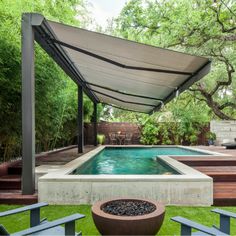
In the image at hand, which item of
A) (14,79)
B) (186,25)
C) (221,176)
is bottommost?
(221,176)

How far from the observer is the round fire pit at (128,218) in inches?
127

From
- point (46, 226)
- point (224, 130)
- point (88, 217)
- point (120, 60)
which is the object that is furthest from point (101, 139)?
point (46, 226)

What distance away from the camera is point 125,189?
202 inches

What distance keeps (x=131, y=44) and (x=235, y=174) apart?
4035 millimetres

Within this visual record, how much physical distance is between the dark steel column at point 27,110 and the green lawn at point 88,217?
60cm

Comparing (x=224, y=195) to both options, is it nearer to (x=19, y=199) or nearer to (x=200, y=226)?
(x=200, y=226)

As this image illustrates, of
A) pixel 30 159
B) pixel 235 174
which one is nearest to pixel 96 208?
pixel 30 159

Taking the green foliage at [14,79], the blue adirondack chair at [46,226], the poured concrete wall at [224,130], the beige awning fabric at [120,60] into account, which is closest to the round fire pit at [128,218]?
the blue adirondack chair at [46,226]

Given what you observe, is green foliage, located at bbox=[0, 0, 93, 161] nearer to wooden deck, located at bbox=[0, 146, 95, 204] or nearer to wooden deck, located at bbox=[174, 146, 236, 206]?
wooden deck, located at bbox=[0, 146, 95, 204]

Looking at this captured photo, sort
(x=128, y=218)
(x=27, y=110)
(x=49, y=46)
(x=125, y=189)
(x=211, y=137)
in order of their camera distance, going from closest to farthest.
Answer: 1. (x=128, y=218)
2. (x=125, y=189)
3. (x=27, y=110)
4. (x=49, y=46)
5. (x=211, y=137)

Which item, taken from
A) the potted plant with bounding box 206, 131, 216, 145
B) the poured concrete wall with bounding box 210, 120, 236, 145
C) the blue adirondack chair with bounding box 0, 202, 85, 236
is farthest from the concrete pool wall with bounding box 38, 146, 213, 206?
the poured concrete wall with bounding box 210, 120, 236, 145

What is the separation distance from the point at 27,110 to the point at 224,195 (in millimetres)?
4163

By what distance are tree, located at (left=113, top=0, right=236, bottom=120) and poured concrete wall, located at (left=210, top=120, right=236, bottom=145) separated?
2.75 metres

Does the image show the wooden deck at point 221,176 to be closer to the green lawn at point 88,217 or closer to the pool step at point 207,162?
the pool step at point 207,162
